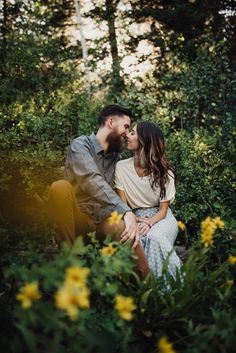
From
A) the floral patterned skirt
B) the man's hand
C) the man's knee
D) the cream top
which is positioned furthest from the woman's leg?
the man's knee

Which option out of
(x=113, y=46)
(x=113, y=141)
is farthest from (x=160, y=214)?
(x=113, y=46)

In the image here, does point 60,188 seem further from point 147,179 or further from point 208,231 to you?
point 208,231

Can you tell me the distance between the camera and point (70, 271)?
118cm

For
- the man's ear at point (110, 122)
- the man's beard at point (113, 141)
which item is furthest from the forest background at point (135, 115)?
the man's ear at point (110, 122)

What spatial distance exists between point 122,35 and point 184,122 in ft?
16.4

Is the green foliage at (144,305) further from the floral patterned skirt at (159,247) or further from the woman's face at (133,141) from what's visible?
the woman's face at (133,141)

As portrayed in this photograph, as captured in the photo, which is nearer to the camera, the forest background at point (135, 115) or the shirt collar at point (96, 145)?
the forest background at point (135, 115)

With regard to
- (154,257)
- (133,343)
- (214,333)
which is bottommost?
(133,343)

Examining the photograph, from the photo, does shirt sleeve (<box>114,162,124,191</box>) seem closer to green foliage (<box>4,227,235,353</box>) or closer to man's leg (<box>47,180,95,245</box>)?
man's leg (<box>47,180,95,245</box>)

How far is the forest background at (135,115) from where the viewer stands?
6.38 feet

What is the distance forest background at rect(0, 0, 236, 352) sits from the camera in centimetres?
194

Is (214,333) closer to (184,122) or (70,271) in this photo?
(70,271)

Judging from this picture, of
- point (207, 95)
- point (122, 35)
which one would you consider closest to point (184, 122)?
point (207, 95)

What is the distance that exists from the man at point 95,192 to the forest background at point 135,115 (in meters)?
0.30
